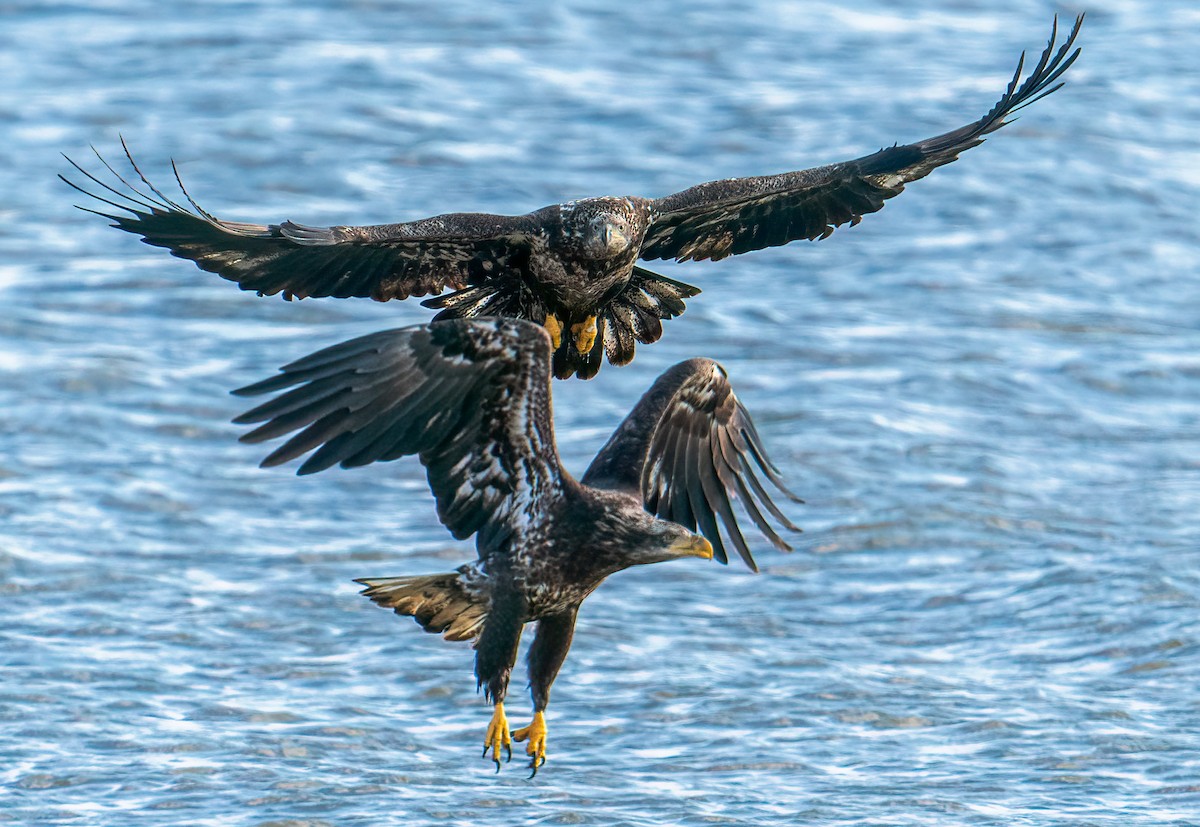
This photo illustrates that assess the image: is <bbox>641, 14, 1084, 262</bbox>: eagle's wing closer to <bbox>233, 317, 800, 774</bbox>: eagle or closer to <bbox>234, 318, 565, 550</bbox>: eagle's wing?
<bbox>233, 317, 800, 774</bbox>: eagle

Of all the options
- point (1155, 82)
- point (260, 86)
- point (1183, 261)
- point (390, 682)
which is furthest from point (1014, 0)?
point (390, 682)

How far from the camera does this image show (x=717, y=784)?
32.4 ft

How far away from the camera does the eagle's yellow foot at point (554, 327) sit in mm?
8219

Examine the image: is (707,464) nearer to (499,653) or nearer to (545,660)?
(545,660)

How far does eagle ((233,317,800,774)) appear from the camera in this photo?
663 cm

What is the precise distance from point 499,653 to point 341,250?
5.59 feet

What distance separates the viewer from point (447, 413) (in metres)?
6.91

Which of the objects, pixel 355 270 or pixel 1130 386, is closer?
pixel 355 270

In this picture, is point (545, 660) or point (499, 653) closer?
point (499, 653)

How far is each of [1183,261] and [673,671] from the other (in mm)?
7788

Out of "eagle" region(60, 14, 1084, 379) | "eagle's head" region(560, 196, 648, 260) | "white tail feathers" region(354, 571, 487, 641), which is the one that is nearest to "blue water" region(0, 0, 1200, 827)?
"white tail feathers" region(354, 571, 487, 641)

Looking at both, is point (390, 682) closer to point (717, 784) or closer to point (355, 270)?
point (717, 784)

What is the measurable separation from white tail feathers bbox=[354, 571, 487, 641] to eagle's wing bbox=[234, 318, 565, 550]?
0.20 meters

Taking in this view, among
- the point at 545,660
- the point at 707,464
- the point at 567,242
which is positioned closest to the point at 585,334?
the point at 567,242
